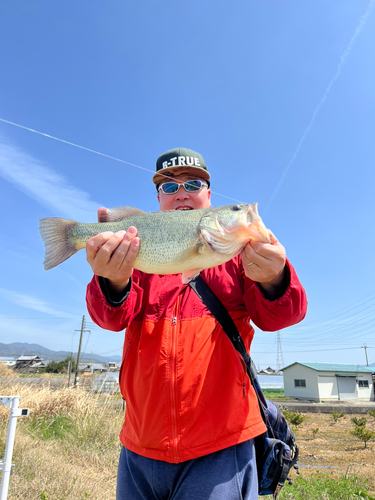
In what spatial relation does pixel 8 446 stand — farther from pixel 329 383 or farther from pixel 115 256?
pixel 329 383

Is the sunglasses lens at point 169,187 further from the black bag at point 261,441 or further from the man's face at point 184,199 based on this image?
the black bag at point 261,441

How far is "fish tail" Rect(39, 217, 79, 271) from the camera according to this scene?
3.20 m

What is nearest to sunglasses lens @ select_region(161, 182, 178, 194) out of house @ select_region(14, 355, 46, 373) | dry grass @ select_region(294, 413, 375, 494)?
dry grass @ select_region(294, 413, 375, 494)

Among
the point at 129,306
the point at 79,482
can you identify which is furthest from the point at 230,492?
the point at 79,482

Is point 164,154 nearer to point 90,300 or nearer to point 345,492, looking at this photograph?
point 90,300

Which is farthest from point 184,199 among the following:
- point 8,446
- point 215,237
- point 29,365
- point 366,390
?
point 29,365

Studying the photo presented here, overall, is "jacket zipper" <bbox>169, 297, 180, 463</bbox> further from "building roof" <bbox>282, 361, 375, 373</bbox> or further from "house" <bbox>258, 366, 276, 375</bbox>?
"house" <bbox>258, 366, 276, 375</bbox>

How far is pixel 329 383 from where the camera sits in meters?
49.8

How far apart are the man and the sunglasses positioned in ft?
3.38

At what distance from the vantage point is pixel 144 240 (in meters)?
2.90

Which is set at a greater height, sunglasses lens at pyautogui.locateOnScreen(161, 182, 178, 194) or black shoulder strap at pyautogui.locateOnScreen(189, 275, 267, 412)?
sunglasses lens at pyautogui.locateOnScreen(161, 182, 178, 194)

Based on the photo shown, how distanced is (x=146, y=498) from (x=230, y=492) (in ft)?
2.08

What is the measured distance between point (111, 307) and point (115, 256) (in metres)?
0.43

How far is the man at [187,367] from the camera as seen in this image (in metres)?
2.28
